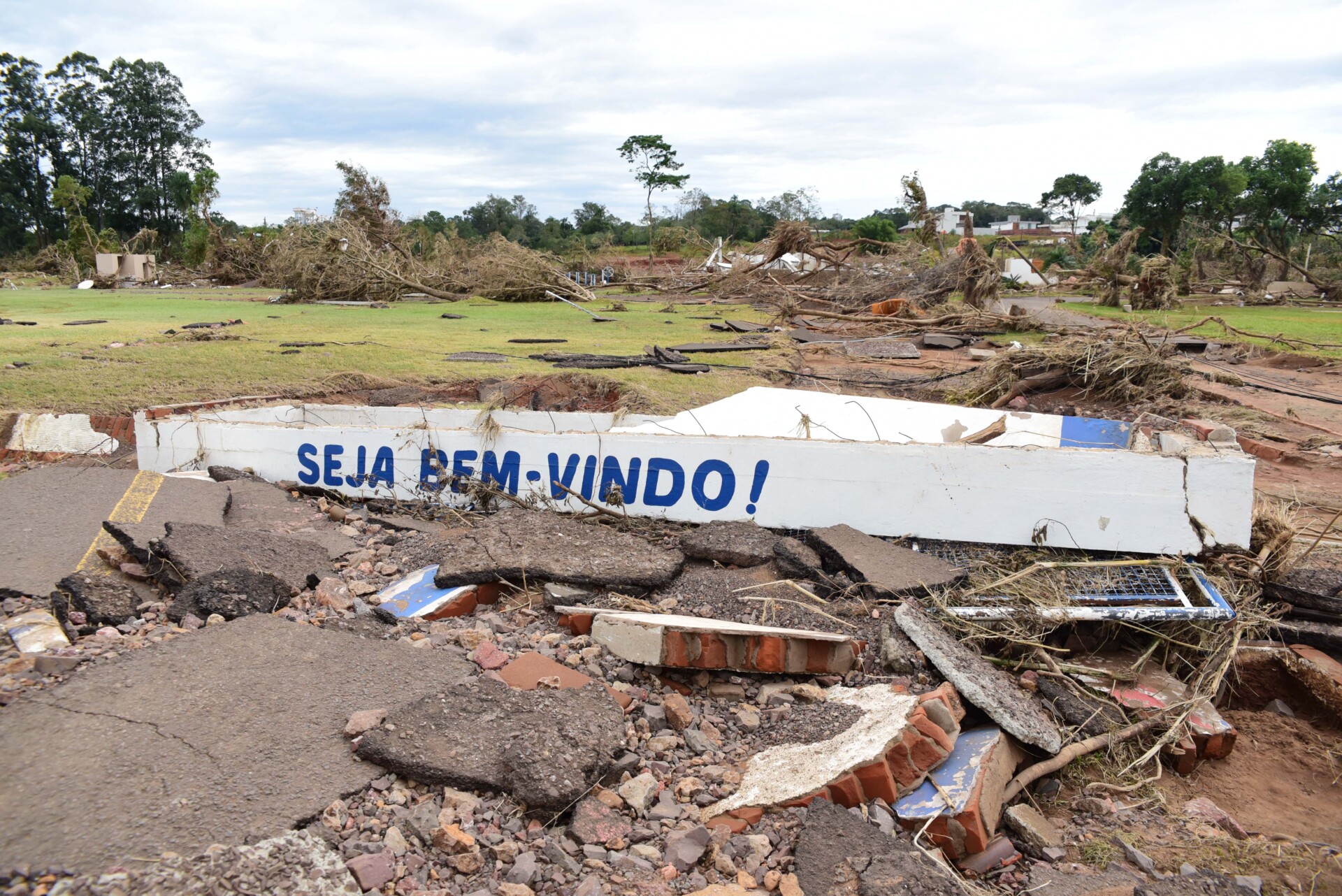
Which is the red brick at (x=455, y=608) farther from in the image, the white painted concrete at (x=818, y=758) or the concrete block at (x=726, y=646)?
the white painted concrete at (x=818, y=758)

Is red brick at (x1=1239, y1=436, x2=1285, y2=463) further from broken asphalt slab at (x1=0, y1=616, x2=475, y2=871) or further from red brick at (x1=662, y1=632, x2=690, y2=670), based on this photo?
broken asphalt slab at (x1=0, y1=616, x2=475, y2=871)

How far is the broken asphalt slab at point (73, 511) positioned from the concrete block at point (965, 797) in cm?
313

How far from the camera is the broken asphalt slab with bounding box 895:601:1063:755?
8.54 ft

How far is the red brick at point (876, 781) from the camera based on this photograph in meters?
2.24

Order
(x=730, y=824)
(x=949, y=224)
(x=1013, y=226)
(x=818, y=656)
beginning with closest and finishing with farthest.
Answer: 1. (x=730, y=824)
2. (x=818, y=656)
3. (x=949, y=224)
4. (x=1013, y=226)

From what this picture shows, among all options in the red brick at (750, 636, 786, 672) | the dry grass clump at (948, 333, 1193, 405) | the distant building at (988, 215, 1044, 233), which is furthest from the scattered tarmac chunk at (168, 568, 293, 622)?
the distant building at (988, 215, 1044, 233)

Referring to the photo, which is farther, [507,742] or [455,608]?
[455,608]

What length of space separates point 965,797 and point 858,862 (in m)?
0.47

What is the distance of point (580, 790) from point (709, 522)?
Answer: 6.11ft

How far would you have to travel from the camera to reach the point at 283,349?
29.4 feet

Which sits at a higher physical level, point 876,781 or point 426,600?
point 426,600

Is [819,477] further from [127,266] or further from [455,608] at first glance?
[127,266]

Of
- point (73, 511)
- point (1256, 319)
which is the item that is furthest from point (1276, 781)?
point (1256, 319)

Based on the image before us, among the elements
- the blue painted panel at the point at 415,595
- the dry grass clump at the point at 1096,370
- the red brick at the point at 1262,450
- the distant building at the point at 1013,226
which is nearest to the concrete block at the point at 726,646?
the blue painted panel at the point at 415,595
